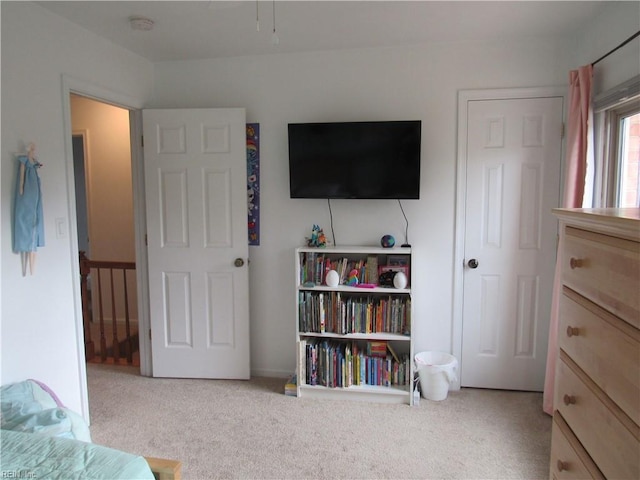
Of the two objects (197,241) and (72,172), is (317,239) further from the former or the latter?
(72,172)

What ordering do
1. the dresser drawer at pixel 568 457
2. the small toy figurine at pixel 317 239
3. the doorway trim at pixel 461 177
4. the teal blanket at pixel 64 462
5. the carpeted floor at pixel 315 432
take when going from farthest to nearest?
the small toy figurine at pixel 317 239, the doorway trim at pixel 461 177, the carpeted floor at pixel 315 432, the teal blanket at pixel 64 462, the dresser drawer at pixel 568 457

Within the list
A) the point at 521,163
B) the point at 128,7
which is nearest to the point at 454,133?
the point at 521,163

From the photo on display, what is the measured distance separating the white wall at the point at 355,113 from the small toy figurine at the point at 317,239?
10cm

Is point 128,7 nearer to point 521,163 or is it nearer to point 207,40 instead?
point 207,40

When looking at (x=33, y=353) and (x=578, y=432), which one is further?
(x=33, y=353)

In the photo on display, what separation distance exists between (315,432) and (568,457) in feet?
5.10

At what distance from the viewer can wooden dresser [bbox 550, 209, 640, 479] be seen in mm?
930

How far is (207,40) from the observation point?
9.12 feet

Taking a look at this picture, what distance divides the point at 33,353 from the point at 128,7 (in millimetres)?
1925

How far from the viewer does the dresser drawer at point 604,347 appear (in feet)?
3.03

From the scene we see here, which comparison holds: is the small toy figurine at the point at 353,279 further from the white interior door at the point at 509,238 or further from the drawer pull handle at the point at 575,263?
the drawer pull handle at the point at 575,263

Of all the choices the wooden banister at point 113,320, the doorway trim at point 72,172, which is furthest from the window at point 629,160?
the wooden banister at point 113,320

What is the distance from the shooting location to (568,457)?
126 centimetres

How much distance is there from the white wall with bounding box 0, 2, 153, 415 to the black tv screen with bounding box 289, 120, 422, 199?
138 cm
